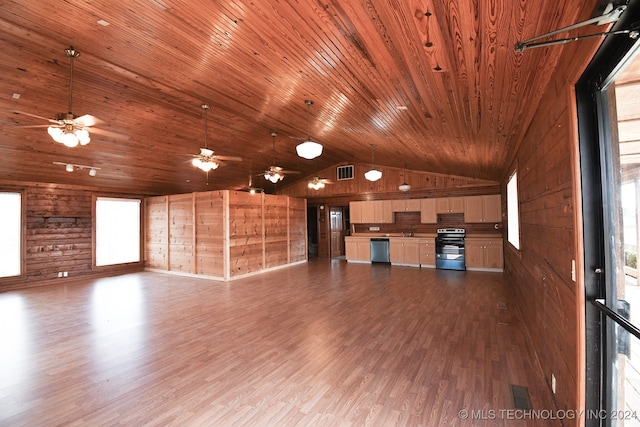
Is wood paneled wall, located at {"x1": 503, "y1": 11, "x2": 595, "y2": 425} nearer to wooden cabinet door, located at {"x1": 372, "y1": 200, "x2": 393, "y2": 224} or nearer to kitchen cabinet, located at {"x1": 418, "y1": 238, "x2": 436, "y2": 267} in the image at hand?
kitchen cabinet, located at {"x1": 418, "y1": 238, "x2": 436, "y2": 267}

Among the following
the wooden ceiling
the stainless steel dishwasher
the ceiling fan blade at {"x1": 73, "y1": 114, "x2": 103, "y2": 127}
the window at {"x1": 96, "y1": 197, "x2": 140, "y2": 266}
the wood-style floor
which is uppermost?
the wooden ceiling

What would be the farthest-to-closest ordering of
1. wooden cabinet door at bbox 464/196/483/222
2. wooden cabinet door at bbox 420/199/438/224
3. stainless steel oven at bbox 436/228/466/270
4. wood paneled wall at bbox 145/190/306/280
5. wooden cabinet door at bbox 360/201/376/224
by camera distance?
wooden cabinet door at bbox 360/201/376/224 < wooden cabinet door at bbox 420/199/438/224 < wooden cabinet door at bbox 464/196/483/222 < stainless steel oven at bbox 436/228/466/270 < wood paneled wall at bbox 145/190/306/280

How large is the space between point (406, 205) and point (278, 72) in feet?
23.3

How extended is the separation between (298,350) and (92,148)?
551 centimetres

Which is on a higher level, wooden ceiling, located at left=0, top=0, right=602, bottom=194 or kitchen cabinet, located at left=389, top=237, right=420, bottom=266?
wooden ceiling, located at left=0, top=0, right=602, bottom=194

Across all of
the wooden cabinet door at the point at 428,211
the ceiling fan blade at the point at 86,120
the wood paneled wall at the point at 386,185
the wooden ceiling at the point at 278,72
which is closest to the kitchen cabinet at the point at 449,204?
the wooden cabinet door at the point at 428,211

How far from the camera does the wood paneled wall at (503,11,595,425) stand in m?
1.60

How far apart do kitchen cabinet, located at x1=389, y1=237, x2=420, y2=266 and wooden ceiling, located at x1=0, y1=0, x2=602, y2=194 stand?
3338 millimetres

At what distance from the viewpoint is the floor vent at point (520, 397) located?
86.6 inches

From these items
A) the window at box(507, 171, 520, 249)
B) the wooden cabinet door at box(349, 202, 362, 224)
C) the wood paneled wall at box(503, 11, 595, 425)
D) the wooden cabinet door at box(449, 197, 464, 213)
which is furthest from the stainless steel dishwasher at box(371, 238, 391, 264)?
the wood paneled wall at box(503, 11, 595, 425)

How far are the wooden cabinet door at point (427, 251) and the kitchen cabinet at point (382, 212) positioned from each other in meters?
1.39

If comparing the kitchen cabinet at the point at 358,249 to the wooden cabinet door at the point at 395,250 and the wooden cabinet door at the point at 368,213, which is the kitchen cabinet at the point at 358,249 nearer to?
the wooden cabinet door at the point at 368,213

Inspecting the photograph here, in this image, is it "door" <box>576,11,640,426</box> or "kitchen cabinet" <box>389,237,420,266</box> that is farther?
"kitchen cabinet" <box>389,237,420,266</box>

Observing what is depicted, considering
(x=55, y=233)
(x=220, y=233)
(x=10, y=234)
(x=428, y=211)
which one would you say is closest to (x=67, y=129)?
(x=220, y=233)
